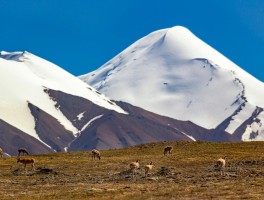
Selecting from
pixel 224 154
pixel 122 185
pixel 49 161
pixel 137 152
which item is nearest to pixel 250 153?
pixel 224 154

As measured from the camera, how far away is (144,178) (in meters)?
58.4

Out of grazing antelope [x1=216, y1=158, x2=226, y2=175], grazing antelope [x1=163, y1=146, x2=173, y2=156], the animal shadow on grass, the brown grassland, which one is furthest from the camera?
grazing antelope [x1=163, y1=146, x2=173, y2=156]

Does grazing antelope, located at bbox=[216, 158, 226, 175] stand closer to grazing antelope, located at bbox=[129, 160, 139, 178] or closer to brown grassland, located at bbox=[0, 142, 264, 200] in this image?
brown grassland, located at bbox=[0, 142, 264, 200]

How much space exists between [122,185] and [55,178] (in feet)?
36.6

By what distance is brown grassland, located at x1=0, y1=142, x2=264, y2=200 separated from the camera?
46688mm

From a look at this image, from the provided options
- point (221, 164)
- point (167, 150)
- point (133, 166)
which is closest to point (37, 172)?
point (133, 166)

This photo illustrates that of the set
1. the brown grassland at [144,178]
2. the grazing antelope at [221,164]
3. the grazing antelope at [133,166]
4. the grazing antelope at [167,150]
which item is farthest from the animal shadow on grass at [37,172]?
the grazing antelope at [167,150]

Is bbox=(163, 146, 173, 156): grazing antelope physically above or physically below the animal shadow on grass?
above

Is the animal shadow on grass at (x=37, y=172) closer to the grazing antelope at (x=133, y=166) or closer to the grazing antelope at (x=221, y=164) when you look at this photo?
the grazing antelope at (x=133, y=166)

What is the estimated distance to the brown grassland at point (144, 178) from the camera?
46.7 meters

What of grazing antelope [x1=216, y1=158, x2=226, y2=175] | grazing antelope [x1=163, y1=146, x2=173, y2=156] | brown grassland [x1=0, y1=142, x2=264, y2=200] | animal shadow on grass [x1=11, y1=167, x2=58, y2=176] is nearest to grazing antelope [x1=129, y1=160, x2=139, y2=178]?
brown grassland [x1=0, y1=142, x2=264, y2=200]

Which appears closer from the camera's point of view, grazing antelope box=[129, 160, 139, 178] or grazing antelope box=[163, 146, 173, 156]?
grazing antelope box=[129, 160, 139, 178]

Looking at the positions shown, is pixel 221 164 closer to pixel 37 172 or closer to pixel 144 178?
pixel 144 178

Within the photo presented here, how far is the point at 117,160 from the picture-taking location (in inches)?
3130
